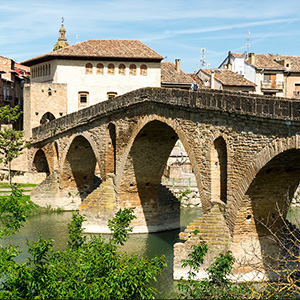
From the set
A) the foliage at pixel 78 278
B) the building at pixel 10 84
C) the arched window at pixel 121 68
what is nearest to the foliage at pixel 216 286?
the foliage at pixel 78 278

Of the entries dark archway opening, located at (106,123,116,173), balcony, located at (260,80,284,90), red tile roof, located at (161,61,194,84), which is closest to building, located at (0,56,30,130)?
red tile roof, located at (161,61,194,84)

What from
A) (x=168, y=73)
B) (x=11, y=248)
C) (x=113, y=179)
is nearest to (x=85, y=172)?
(x=113, y=179)

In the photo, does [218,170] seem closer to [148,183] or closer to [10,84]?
[148,183]

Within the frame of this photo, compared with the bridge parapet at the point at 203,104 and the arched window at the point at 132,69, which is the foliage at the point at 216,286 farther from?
the arched window at the point at 132,69

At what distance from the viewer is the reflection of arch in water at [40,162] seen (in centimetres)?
4833

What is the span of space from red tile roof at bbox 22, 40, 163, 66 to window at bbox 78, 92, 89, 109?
3.22m

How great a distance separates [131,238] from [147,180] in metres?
3.66

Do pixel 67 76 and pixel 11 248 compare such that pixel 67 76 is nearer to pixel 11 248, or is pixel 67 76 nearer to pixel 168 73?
pixel 168 73

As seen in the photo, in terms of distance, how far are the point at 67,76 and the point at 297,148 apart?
3501cm

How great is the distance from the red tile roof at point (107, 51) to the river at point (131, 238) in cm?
1610

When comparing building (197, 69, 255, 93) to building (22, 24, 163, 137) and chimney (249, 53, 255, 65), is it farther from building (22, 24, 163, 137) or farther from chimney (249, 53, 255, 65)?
building (22, 24, 163, 137)

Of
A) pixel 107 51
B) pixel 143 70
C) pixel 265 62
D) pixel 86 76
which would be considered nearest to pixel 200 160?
pixel 86 76

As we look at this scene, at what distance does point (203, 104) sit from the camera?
2428cm

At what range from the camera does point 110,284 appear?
13.6 m
